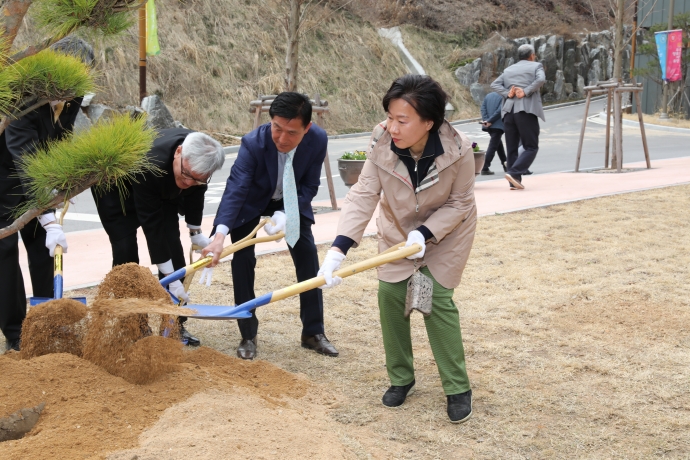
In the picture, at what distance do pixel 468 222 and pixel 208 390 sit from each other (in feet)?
4.76

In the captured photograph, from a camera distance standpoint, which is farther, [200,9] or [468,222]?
[200,9]

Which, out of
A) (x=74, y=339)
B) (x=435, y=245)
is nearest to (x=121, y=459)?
(x=74, y=339)

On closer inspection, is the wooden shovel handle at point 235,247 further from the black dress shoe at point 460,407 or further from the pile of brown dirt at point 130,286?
the black dress shoe at point 460,407

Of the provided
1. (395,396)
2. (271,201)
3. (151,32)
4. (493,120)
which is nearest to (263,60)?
(151,32)

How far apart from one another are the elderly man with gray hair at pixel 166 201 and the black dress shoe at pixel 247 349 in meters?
0.35

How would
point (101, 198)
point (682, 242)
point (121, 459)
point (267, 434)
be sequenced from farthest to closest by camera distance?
point (682, 242), point (101, 198), point (267, 434), point (121, 459)

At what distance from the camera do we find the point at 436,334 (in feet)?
11.5

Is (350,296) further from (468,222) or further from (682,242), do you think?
(682,242)

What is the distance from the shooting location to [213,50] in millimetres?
22859

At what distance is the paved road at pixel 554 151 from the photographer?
9.84 meters

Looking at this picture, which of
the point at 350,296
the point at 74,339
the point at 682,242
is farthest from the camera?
the point at 682,242

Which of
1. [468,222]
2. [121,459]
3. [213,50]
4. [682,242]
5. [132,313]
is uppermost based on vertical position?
[213,50]

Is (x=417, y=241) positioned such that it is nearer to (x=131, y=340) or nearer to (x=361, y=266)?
(x=361, y=266)

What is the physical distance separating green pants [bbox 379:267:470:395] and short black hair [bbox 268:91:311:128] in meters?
1.03
